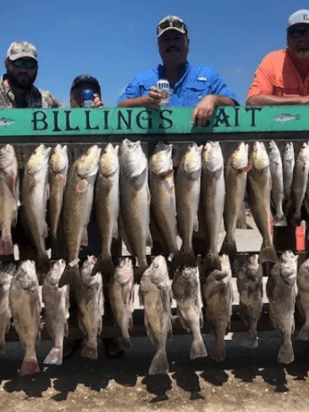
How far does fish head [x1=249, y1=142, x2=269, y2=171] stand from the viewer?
3.43 metres

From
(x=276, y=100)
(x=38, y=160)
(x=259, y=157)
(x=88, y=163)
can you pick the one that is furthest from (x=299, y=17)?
(x=38, y=160)

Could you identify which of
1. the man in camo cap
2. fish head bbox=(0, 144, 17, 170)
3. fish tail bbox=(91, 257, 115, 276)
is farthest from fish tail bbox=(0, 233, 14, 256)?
the man in camo cap

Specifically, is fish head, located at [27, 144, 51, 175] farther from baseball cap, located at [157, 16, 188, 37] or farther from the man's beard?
baseball cap, located at [157, 16, 188, 37]

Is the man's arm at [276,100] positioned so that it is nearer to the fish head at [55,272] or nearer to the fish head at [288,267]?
the fish head at [288,267]

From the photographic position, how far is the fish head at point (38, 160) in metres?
3.37

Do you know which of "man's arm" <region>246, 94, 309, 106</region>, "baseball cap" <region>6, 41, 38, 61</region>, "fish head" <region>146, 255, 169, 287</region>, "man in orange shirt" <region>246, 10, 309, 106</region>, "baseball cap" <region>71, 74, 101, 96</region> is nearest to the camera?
"fish head" <region>146, 255, 169, 287</region>

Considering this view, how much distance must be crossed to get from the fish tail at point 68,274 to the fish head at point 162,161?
884 millimetres

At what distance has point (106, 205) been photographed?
3.37 m

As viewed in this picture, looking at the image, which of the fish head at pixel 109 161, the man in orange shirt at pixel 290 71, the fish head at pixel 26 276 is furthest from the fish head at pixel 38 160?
the man in orange shirt at pixel 290 71

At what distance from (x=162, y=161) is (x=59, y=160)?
71 cm

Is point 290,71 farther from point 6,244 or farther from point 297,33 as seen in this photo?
point 6,244

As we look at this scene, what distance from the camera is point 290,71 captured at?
4445mm

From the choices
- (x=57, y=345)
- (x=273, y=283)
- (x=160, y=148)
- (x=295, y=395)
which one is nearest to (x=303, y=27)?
(x=160, y=148)

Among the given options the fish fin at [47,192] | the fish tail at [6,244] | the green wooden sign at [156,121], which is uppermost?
the green wooden sign at [156,121]
